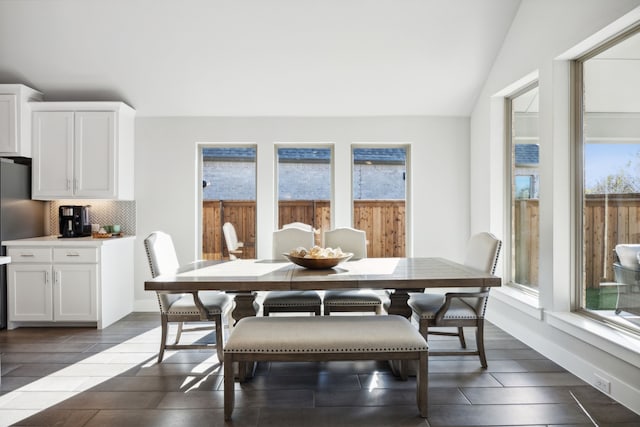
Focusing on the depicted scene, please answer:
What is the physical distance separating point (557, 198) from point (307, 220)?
263cm

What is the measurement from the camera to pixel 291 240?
3816 mm

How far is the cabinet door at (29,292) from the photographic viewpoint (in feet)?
13.1

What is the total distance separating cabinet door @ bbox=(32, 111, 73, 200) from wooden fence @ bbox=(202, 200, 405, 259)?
4.62 ft

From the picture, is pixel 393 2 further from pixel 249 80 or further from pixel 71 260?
pixel 71 260

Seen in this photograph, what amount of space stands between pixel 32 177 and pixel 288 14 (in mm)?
3009

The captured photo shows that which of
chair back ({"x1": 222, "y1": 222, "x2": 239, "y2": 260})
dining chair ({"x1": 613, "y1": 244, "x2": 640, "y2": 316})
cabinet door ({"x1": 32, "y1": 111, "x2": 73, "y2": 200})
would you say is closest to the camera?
dining chair ({"x1": 613, "y1": 244, "x2": 640, "y2": 316})

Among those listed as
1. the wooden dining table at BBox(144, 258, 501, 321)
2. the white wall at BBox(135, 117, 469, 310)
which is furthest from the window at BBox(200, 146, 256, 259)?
the wooden dining table at BBox(144, 258, 501, 321)

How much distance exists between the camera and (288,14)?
3596 millimetres

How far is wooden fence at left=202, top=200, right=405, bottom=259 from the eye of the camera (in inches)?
192

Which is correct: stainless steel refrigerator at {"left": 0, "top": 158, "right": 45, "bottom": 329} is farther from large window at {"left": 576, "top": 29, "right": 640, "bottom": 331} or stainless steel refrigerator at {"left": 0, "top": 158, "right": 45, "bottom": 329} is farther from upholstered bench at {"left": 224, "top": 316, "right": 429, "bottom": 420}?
large window at {"left": 576, "top": 29, "right": 640, "bottom": 331}

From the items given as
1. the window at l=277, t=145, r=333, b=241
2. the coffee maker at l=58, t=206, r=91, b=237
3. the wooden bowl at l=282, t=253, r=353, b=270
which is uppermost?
the window at l=277, t=145, r=333, b=241

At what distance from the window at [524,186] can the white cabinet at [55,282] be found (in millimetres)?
3914

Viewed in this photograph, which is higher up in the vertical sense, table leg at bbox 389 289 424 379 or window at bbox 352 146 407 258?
window at bbox 352 146 407 258

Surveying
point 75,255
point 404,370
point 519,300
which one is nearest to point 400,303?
point 404,370
